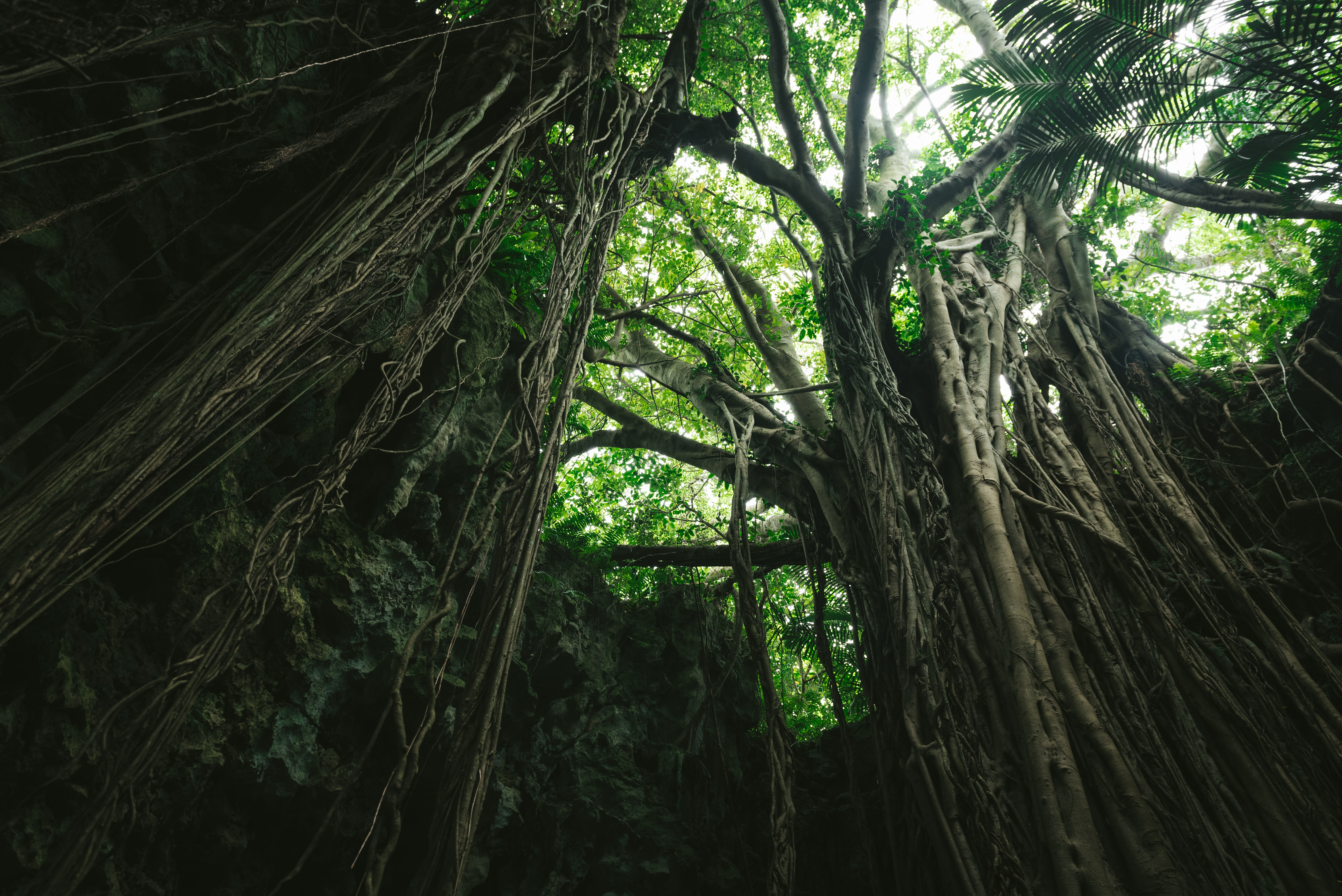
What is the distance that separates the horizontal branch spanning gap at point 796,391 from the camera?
3264mm

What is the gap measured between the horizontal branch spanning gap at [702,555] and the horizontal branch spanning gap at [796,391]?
950 millimetres

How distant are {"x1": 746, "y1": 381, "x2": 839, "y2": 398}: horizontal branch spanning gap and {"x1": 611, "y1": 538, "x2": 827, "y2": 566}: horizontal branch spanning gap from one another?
950 mm

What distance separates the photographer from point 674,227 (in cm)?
469

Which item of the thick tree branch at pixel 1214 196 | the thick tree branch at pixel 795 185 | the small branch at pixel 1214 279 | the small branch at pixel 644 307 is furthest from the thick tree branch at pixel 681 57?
the small branch at pixel 1214 279

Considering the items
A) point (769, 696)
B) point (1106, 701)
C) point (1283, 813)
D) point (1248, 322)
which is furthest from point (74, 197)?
point (1248, 322)

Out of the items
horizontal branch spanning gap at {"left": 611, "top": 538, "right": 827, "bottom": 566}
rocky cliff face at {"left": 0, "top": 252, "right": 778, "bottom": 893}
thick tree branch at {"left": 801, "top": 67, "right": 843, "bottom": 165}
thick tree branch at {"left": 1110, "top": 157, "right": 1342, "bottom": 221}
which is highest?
thick tree branch at {"left": 801, "top": 67, "right": 843, "bottom": 165}

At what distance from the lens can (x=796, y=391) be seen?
11.2 ft

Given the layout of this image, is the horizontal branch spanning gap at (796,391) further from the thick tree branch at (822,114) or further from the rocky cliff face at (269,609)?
the thick tree branch at (822,114)

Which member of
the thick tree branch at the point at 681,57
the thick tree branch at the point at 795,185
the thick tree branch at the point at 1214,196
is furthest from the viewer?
the thick tree branch at the point at 795,185

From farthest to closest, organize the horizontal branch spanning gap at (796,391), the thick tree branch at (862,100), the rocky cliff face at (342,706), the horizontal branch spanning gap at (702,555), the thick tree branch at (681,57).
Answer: the horizontal branch spanning gap at (702,555), the horizontal branch spanning gap at (796,391), the thick tree branch at (862,100), the thick tree branch at (681,57), the rocky cliff face at (342,706)

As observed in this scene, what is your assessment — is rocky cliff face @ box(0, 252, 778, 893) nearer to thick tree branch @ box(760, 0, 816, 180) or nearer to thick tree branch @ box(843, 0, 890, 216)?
thick tree branch @ box(760, 0, 816, 180)

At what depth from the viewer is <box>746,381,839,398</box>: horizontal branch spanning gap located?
326 centimetres

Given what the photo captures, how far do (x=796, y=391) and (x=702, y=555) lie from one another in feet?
4.19

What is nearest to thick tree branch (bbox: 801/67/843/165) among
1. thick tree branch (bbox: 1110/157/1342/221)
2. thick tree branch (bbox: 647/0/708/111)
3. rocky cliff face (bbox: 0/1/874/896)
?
thick tree branch (bbox: 647/0/708/111)
